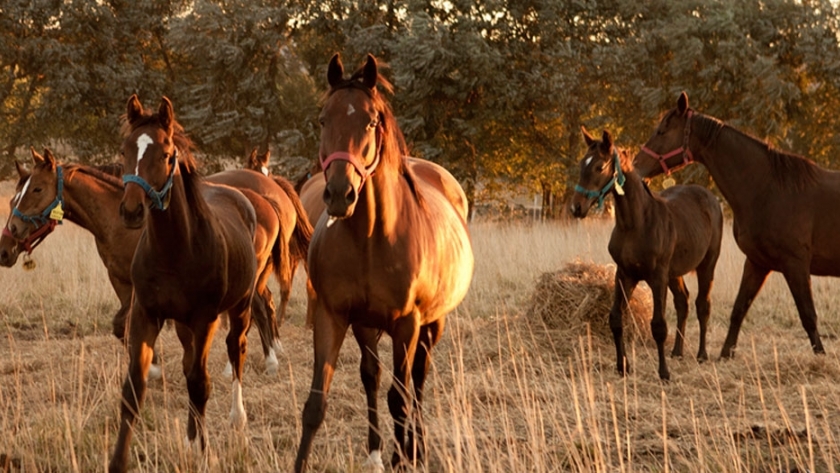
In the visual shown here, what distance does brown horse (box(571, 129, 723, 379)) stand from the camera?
757cm

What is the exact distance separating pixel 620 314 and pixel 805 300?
1.62m

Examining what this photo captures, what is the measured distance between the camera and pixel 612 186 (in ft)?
25.3

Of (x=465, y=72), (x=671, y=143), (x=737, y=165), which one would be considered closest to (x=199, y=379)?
(x=671, y=143)

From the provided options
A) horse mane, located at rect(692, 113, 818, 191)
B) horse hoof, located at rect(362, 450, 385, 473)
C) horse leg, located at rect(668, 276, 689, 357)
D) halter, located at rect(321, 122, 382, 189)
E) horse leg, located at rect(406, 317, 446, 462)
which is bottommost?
→ horse leg, located at rect(668, 276, 689, 357)

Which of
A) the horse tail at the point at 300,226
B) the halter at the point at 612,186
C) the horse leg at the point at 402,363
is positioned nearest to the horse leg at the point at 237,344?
the horse leg at the point at 402,363

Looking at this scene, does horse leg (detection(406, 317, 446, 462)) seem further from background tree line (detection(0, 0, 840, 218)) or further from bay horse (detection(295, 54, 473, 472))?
background tree line (detection(0, 0, 840, 218))

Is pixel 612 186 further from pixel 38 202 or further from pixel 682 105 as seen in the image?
pixel 38 202

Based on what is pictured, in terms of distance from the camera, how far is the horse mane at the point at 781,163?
790cm

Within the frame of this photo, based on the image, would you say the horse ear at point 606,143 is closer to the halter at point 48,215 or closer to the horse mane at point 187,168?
the horse mane at point 187,168

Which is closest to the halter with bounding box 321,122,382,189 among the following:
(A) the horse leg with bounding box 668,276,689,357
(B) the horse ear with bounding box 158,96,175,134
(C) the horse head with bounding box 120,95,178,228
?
(C) the horse head with bounding box 120,95,178,228

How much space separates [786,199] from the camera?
7.83 m

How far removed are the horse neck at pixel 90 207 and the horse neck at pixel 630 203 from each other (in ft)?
13.4

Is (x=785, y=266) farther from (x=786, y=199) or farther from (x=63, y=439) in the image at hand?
(x=63, y=439)

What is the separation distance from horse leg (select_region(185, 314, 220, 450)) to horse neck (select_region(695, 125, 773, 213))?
4.89 meters
